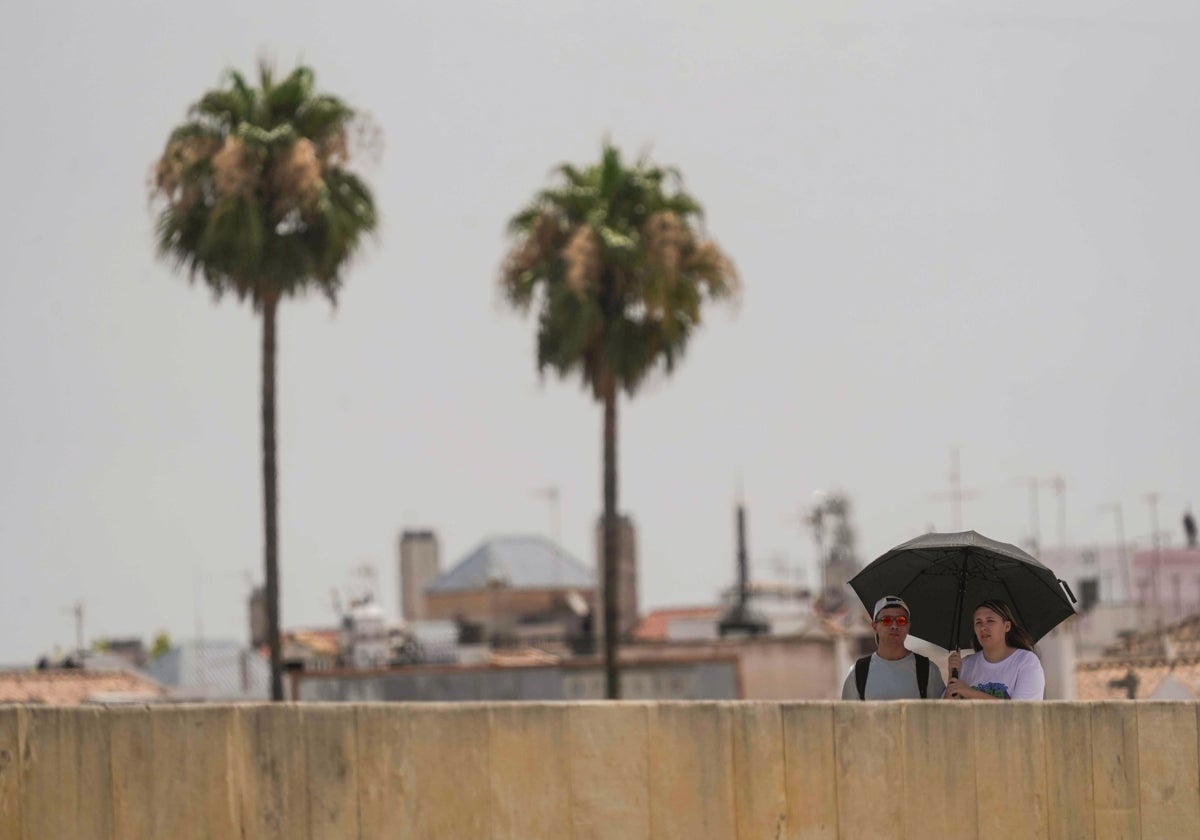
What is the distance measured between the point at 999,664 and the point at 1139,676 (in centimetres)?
3535

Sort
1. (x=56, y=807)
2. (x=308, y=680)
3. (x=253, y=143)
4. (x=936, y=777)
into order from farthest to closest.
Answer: (x=308, y=680)
(x=253, y=143)
(x=56, y=807)
(x=936, y=777)

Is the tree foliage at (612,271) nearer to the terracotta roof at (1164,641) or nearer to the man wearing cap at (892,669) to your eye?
the terracotta roof at (1164,641)

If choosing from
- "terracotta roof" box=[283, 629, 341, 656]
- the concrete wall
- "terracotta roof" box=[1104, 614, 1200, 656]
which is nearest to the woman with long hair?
the concrete wall

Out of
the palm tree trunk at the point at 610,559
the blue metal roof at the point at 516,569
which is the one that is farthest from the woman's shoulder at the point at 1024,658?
the blue metal roof at the point at 516,569

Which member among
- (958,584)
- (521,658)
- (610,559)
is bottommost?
(521,658)

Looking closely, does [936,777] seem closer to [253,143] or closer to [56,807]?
[56,807]

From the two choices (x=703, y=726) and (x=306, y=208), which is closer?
(x=703, y=726)

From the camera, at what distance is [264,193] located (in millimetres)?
41781

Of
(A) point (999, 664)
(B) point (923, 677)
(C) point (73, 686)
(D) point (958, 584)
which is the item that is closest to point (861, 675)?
(B) point (923, 677)

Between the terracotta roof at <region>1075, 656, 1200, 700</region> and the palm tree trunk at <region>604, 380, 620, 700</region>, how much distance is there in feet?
30.4

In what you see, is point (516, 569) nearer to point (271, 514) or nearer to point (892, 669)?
point (271, 514)

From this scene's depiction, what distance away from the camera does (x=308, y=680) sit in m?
49.7

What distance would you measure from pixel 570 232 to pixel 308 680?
13.1 metres

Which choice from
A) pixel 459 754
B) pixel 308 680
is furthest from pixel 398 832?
pixel 308 680
